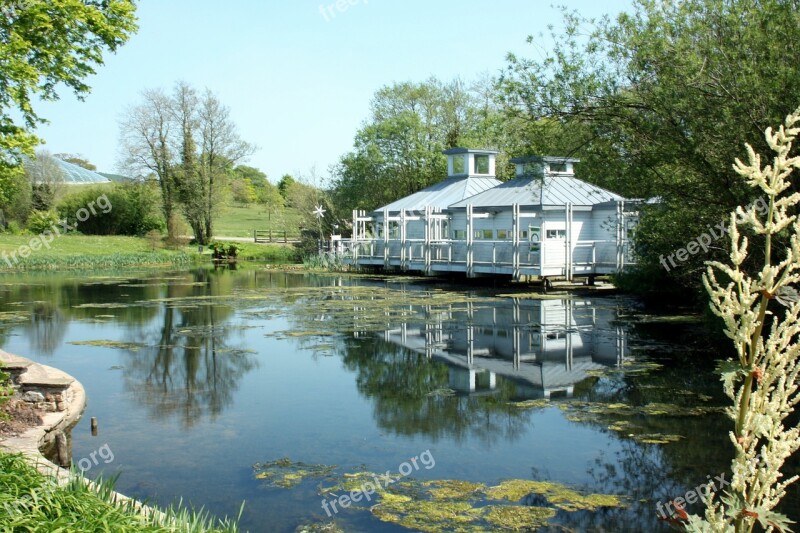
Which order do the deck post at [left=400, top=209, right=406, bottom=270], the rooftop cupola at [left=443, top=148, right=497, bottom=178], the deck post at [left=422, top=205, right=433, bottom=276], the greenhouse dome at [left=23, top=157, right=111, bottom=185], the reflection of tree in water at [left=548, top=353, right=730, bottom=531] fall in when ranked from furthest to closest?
the greenhouse dome at [left=23, top=157, right=111, bottom=185] → the rooftop cupola at [left=443, top=148, right=497, bottom=178] → the deck post at [left=400, top=209, right=406, bottom=270] → the deck post at [left=422, top=205, right=433, bottom=276] → the reflection of tree in water at [left=548, top=353, right=730, bottom=531]

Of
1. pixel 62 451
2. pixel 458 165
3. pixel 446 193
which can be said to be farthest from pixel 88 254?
pixel 62 451

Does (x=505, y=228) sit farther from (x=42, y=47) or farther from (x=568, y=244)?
(x=42, y=47)

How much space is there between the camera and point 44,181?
56.6 m

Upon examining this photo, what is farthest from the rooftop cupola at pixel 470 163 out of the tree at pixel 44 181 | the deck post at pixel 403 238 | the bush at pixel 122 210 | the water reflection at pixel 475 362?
the tree at pixel 44 181

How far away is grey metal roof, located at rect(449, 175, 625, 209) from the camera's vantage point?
30.7m

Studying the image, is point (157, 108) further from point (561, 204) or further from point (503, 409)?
point (503, 409)

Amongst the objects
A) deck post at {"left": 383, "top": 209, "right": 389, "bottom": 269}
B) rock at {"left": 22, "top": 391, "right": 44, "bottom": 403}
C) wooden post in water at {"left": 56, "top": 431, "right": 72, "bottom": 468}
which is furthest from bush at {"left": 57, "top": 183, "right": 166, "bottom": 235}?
wooden post in water at {"left": 56, "top": 431, "right": 72, "bottom": 468}

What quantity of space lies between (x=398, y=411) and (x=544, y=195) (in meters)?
21.1

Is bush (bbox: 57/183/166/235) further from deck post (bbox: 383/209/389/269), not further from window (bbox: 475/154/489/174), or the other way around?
window (bbox: 475/154/489/174)

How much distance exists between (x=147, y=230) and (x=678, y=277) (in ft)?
150

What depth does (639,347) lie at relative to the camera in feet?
53.1

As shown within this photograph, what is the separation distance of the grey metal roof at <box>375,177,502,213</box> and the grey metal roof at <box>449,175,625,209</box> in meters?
3.06

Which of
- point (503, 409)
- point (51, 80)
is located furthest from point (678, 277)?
point (51, 80)

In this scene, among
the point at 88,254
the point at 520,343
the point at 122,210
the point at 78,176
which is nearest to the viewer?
the point at 520,343
